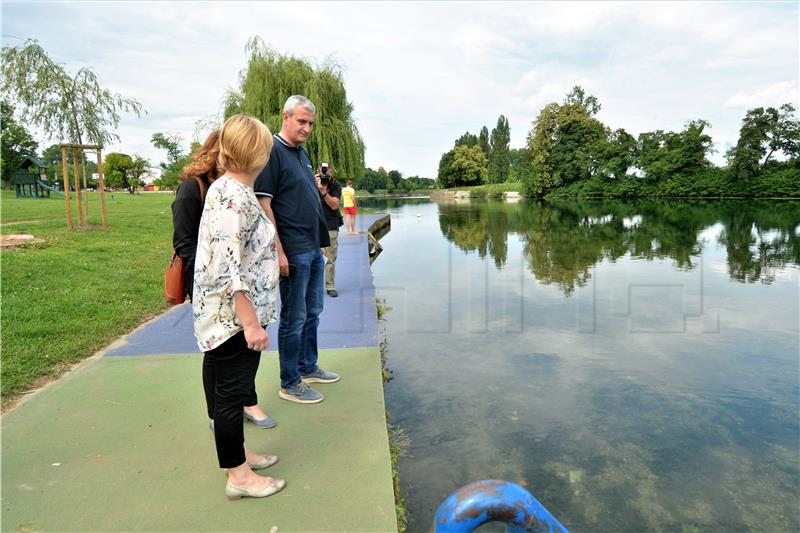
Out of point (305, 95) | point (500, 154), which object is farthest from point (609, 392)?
point (500, 154)

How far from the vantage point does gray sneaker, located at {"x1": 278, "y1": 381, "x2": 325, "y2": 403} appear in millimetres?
3059

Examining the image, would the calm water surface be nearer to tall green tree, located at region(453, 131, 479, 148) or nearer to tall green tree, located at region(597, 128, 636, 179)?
tall green tree, located at region(597, 128, 636, 179)

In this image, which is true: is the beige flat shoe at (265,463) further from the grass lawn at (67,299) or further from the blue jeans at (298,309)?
the grass lawn at (67,299)

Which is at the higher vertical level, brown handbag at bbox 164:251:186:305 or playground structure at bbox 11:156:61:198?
playground structure at bbox 11:156:61:198

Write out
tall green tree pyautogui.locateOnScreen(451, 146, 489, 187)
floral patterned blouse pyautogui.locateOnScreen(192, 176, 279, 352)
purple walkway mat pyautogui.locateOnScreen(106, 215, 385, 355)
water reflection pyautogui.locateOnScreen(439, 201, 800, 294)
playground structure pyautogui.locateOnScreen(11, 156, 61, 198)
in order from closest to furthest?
floral patterned blouse pyautogui.locateOnScreen(192, 176, 279, 352)
purple walkway mat pyautogui.locateOnScreen(106, 215, 385, 355)
water reflection pyautogui.locateOnScreen(439, 201, 800, 294)
playground structure pyautogui.locateOnScreen(11, 156, 61, 198)
tall green tree pyautogui.locateOnScreen(451, 146, 489, 187)

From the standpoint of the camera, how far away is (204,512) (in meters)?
2.02

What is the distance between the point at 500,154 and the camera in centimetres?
7500

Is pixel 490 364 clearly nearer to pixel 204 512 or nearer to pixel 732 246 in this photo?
pixel 204 512

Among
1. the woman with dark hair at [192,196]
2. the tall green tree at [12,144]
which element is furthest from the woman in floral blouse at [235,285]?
the tall green tree at [12,144]

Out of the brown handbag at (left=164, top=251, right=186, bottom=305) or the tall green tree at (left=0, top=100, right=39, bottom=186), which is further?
the tall green tree at (left=0, top=100, right=39, bottom=186)

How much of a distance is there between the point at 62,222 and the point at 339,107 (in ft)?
39.0

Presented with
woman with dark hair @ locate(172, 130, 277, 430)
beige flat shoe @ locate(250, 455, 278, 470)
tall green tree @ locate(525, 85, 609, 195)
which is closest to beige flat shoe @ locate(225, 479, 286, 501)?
beige flat shoe @ locate(250, 455, 278, 470)

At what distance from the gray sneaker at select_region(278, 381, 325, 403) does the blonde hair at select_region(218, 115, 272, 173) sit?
5.24 ft

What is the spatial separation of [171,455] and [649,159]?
49711mm
